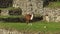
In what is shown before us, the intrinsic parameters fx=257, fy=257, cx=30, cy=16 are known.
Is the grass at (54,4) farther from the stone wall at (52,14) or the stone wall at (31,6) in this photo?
the stone wall at (31,6)

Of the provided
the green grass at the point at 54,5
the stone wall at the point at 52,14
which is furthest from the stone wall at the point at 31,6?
the stone wall at the point at 52,14

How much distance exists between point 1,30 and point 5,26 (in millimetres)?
518

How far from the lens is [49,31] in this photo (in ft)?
61.2

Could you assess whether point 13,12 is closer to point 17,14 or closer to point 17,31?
point 17,14

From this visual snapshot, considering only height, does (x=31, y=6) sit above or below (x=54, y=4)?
below

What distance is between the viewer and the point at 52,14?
1044 inches

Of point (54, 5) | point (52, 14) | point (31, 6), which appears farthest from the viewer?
point (31, 6)

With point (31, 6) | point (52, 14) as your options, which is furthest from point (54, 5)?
point (31, 6)

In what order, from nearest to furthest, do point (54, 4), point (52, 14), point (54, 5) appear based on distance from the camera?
point (52, 14) < point (54, 5) < point (54, 4)

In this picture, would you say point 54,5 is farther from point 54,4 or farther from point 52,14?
point 52,14

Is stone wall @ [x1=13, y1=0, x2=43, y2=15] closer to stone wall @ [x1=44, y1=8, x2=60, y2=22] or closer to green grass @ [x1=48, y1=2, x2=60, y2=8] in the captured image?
green grass @ [x1=48, y1=2, x2=60, y2=8]

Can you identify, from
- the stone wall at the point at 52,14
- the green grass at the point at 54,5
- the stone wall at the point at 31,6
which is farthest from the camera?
the stone wall at the point at 31,6

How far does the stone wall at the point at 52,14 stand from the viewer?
25703 mm

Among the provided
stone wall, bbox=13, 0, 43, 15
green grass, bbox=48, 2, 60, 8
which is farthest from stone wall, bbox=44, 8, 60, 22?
stone wall, bbox=13, 0, 43, 15
